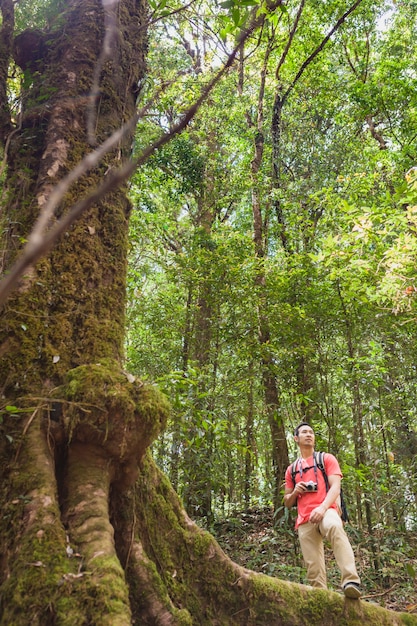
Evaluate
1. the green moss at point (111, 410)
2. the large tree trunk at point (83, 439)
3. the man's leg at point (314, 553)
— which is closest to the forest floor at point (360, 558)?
the man's leg at point (314, 553)

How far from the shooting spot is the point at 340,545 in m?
3.54

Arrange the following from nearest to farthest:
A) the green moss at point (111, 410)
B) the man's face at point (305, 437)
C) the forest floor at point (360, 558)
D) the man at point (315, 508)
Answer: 1. the green moss at point (111, 410)
2. the man at point (315, 508)
3. the man's face at point (305, 437)
4. the forest floor at point (360, 558)

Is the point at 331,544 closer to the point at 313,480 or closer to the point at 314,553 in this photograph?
the point at 314,553

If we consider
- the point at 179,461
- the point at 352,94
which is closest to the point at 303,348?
the point at 179,461

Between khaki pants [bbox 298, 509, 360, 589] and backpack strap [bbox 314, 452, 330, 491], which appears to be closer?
khaki pants [bbox 298, 509, 360, 589]

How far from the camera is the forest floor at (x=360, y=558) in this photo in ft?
17.7

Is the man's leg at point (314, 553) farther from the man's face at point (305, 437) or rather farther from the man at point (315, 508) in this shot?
the man's face at point (305, 437)

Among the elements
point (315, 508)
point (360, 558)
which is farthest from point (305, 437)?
point (360, 558)

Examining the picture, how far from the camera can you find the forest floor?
5402 mm

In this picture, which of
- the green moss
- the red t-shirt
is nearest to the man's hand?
the red t-shirt

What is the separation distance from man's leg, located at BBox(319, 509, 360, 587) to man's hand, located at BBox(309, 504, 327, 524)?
0.11 feet

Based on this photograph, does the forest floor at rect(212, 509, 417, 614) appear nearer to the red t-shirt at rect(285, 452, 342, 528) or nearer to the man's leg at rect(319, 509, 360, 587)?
the red t-shirt at rect(285, 452, 342, 528)

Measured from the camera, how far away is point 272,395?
7930 millimetres

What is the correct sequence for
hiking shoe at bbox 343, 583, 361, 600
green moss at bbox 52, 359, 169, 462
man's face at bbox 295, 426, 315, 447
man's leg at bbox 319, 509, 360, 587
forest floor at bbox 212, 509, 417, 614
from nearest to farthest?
green moss at bbox 52, 359, 169, 462, hiking shoe at bbox 343, 583, 361, 600, man's leg at bbox 319, 509, 360, 587, man's face at bbox 295, 426, 315, 447, forest floor at bbox 212, 509, 417, 614
